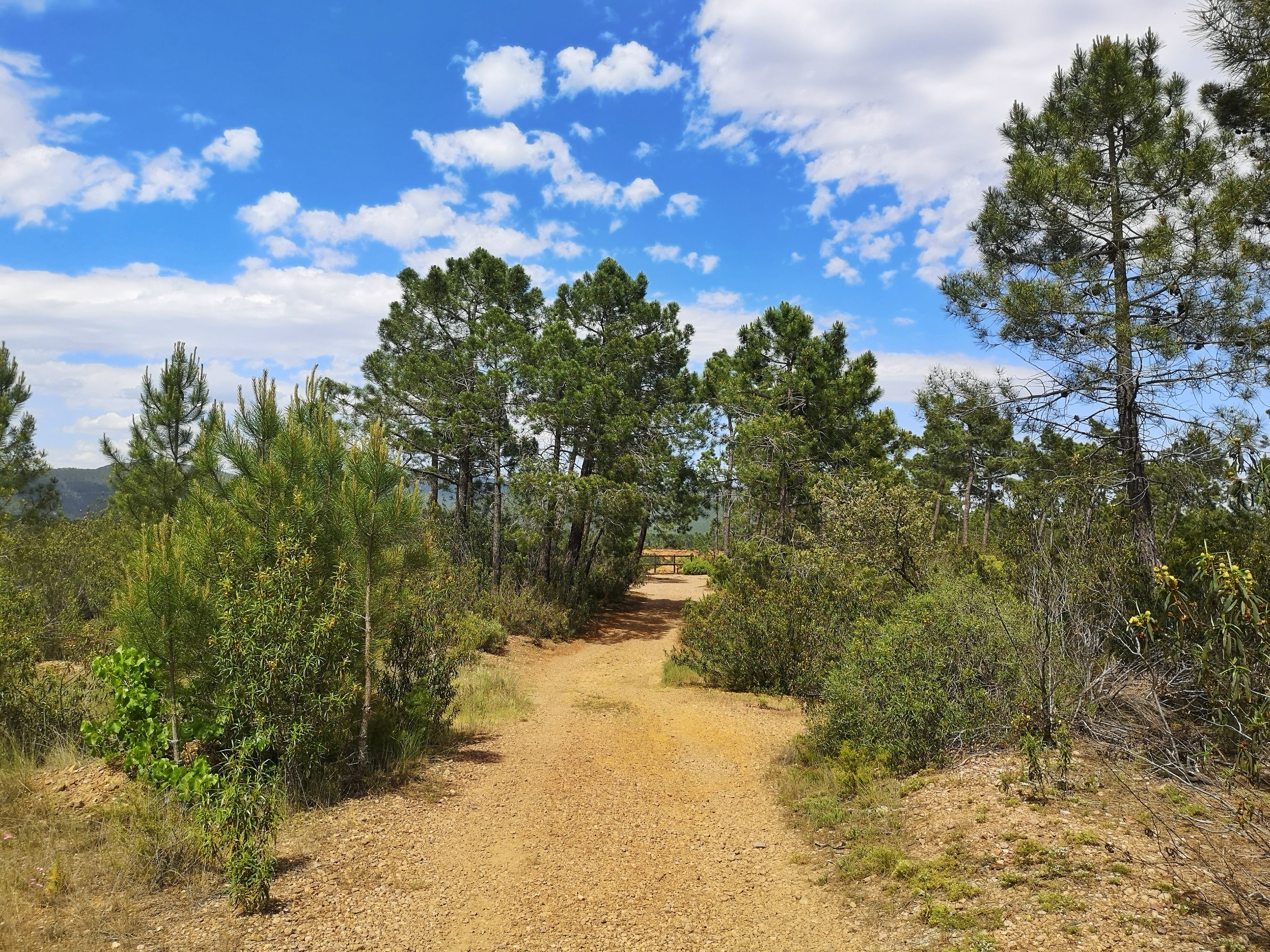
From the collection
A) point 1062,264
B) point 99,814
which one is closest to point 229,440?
point 99,814

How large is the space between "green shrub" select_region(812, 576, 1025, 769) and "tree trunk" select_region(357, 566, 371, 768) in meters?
4.63

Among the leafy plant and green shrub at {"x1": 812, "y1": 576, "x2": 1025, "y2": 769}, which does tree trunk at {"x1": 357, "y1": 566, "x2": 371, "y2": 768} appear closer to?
green shrub at {"x1": 812, "y1": 576, "x2": 1025, "y2": 769}

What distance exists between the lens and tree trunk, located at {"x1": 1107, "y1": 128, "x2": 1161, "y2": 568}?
8.33m

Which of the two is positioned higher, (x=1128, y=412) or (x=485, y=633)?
(x=1128, y=412)

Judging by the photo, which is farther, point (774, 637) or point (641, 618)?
point (641, 618)

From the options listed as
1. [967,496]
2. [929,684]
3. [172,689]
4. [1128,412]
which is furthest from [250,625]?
[967,496]

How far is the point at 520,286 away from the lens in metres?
20.6

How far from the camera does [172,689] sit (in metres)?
5.96

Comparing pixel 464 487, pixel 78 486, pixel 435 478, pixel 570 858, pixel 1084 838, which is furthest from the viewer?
pixel 78 486

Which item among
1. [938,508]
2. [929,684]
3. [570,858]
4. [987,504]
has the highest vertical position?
[987,504]

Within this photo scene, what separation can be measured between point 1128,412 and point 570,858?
332 inches

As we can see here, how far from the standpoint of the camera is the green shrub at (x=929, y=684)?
651 cm

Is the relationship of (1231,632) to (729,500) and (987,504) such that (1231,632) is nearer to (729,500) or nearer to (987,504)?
(729,500)

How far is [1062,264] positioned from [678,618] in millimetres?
14951
